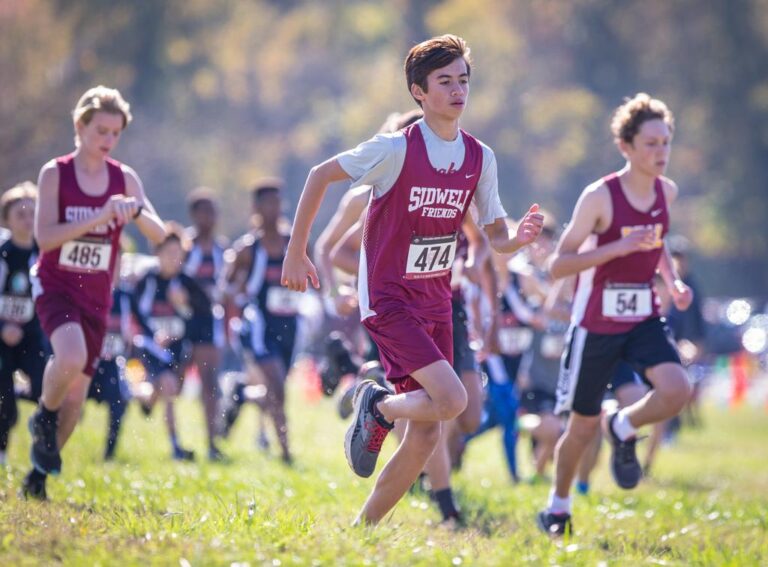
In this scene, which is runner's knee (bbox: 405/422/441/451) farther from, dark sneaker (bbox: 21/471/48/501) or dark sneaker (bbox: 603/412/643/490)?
dark sneaker (bbox: 21/471/48/501)

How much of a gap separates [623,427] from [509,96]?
33.5 meters

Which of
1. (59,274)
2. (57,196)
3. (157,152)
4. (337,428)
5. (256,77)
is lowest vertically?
(337,428)

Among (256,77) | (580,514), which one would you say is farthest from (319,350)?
(256,77)

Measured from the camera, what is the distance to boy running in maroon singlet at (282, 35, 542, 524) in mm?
5691

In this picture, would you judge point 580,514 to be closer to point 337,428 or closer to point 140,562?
point 140,562

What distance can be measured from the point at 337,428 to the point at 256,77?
107 ft

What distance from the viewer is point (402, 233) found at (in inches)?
230

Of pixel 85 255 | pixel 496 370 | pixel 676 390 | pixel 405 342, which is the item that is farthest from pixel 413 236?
pixel 496 370

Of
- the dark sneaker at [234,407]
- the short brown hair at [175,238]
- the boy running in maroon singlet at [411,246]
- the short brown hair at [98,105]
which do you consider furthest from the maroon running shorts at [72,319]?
the dark sneaker at [234,407]

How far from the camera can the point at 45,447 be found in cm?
688

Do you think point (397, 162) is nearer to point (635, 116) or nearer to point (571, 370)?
point (571, 370)

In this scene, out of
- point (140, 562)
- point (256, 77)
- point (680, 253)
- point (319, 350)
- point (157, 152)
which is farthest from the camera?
point (256, 77)

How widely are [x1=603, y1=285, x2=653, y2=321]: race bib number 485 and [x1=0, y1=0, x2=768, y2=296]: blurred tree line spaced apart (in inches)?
1157

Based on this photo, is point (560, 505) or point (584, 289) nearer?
point (560, 505)
